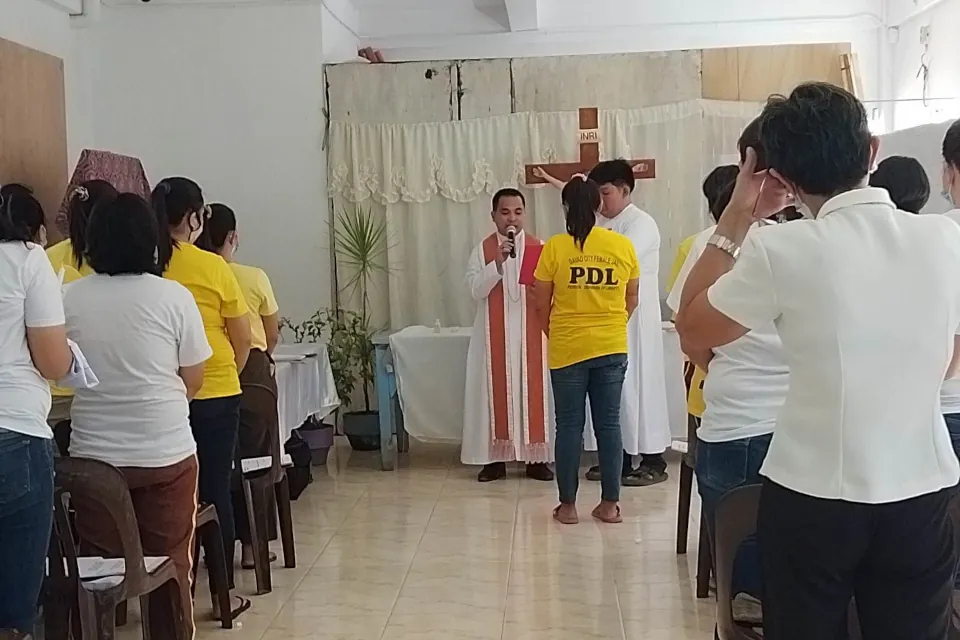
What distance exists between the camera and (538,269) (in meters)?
4.77

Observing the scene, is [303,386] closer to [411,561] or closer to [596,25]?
[411,561]

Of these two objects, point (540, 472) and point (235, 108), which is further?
point (235, 108)

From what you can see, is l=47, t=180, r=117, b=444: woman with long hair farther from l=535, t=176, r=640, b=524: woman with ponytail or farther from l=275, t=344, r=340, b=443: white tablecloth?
l=535, t=176, r=640, b=524: woman with ponytail

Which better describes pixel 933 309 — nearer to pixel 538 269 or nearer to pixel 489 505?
pixel 538 269

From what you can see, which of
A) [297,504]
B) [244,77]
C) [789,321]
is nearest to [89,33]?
[244,77]

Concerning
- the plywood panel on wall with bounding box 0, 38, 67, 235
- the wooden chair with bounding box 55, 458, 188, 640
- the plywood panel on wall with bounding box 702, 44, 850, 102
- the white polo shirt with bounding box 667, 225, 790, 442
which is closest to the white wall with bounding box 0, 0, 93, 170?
the plywood panel on wall with bounding box 0, 38, 67, 235

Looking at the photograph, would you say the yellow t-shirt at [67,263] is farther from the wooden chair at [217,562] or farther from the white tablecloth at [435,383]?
the white tablecloth at [435,383]

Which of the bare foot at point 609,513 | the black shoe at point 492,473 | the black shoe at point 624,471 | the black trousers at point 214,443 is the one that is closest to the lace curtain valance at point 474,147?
the black shoe at point 492,473

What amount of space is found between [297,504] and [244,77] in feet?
9.38

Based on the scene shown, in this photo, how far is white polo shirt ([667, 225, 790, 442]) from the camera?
2541 mm

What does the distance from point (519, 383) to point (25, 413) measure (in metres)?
3.43

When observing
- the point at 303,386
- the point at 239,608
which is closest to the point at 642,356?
the point at 303,386

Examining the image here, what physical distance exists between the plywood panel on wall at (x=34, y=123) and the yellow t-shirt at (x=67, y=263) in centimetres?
159

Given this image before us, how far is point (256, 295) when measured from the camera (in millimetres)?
4312
